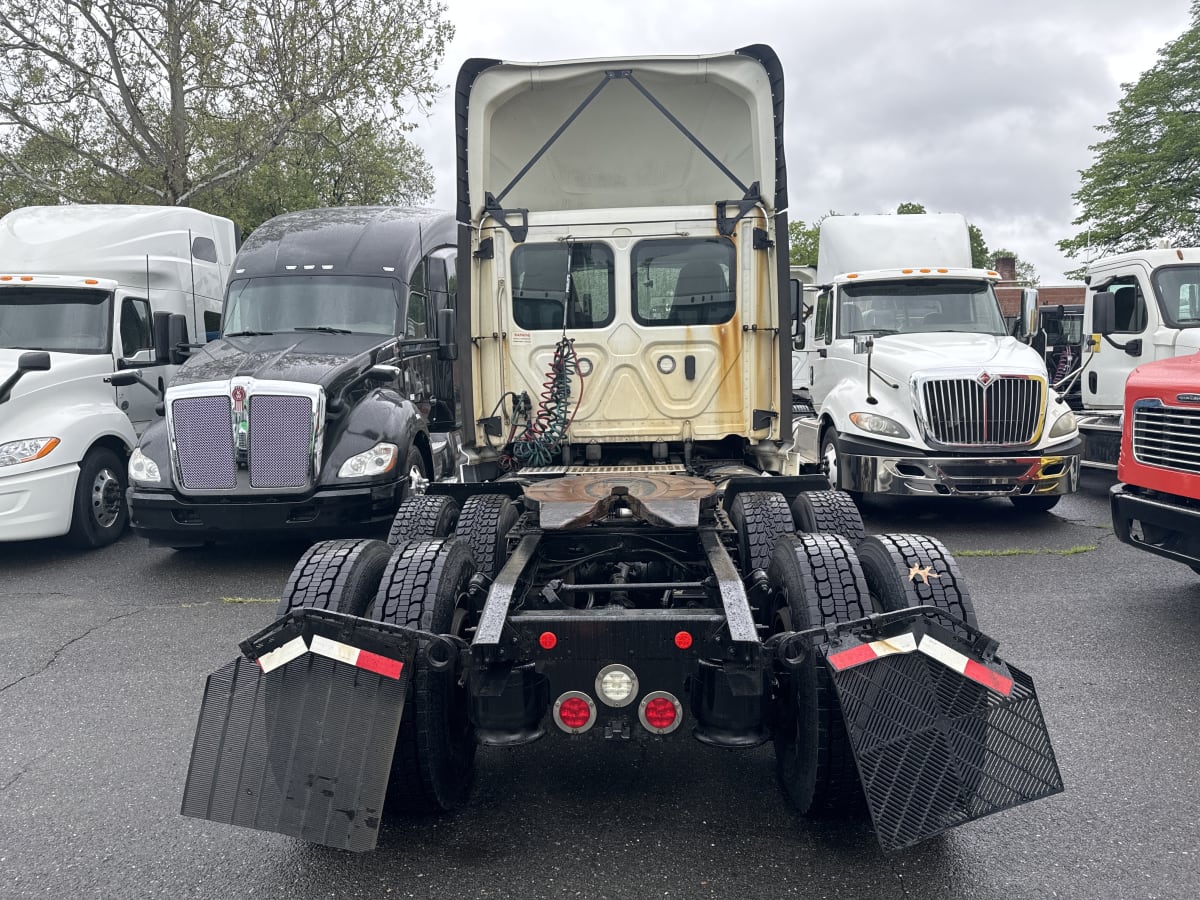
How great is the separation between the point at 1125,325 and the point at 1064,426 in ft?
7.04

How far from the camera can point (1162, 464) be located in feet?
18.5

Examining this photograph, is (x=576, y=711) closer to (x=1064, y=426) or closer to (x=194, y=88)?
(x=1064, y=426)

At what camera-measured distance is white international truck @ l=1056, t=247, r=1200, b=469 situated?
9.19m

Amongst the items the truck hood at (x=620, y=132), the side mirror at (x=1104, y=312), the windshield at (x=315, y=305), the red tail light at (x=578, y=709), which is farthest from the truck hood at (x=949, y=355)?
the red tail light at (x=578, y=709)

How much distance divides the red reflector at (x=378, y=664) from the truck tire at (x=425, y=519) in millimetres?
2255

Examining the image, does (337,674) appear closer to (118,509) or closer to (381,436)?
(381,436)

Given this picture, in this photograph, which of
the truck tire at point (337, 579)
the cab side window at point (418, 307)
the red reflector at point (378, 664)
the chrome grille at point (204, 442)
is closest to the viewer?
the red reflector at point (378, 664)

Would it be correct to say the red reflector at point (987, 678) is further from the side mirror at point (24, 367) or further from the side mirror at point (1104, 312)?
the side mirror at point (1104, 312)

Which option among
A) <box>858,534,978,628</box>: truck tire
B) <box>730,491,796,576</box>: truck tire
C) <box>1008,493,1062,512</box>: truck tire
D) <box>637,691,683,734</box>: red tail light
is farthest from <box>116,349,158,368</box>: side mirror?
<box>1008,493,1062,512</box>: truck tire

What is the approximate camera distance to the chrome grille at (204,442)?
7.13 metres

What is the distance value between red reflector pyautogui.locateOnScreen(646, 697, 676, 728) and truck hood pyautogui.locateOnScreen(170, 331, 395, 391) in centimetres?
510

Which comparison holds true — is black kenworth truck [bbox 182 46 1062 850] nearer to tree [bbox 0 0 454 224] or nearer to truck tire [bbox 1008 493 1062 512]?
truck tire [bbox 1008 493 1062 512]

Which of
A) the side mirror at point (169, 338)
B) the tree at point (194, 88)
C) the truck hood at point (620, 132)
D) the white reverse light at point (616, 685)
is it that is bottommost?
the white reverse light at point (616, 685)

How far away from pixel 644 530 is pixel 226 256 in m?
8.78
